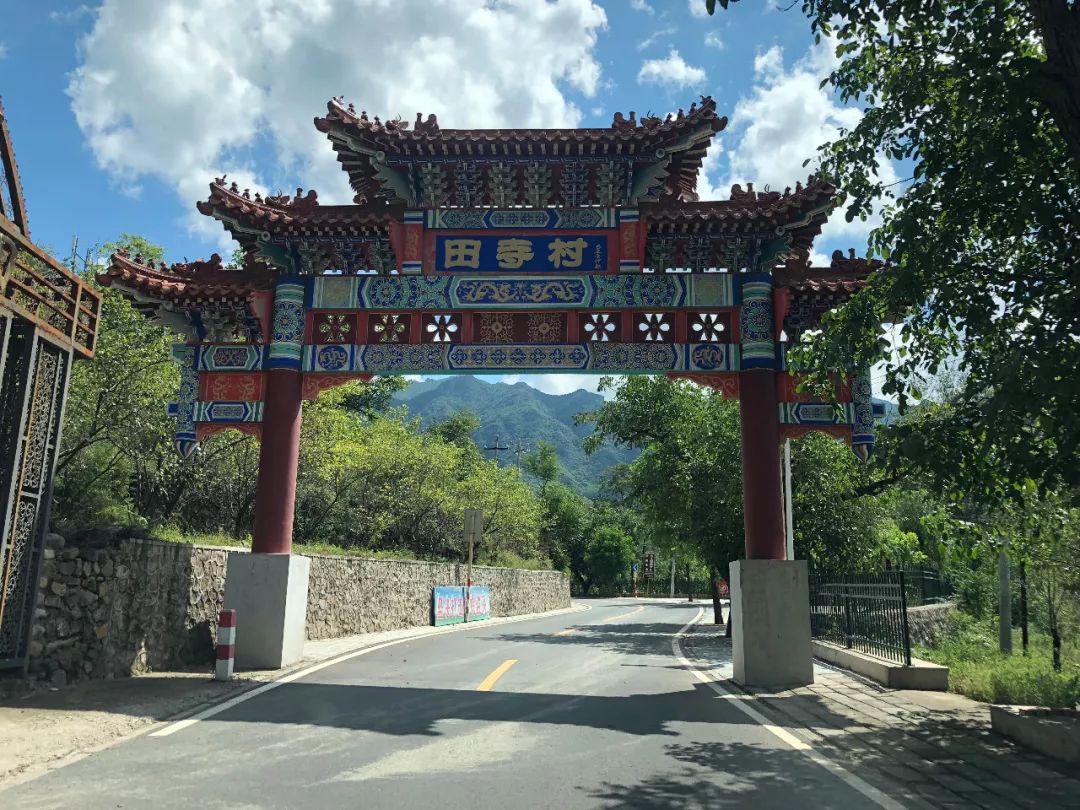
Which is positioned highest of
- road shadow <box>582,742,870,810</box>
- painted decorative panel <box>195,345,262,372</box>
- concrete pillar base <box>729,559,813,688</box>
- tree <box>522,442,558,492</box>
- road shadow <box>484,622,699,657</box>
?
tree <box>522,442,558,492</box>

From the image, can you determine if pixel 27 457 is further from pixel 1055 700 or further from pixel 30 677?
pixel 1055 700

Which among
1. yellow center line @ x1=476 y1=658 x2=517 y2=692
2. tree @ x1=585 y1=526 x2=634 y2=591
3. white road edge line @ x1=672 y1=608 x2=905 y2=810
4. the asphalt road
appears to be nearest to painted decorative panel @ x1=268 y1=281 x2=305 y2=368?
the asphalt road

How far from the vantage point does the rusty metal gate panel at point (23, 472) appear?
860 centimetres

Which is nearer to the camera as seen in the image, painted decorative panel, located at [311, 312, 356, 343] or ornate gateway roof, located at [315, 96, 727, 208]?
ornate gateway roof, located at [315, 96, 727, 208]

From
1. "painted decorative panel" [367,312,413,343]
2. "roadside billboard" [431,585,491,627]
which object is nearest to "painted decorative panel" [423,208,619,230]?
"painted decorative panel" [367,312,413,343]

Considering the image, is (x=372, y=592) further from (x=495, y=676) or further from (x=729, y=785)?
(x=729, y=785)

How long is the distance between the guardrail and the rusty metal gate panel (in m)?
0.30

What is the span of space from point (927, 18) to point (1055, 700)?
8.39m

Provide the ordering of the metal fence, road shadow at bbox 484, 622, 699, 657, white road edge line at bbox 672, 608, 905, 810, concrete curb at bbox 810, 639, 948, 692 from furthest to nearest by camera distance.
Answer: road shadow at bbox 484, 622, 699, 657
the metal fence
concrete curb at bbox 810, 639, 948, 692
white road edge line at bbox 672, 608, 905, 810

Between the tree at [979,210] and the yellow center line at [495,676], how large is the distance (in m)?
6.14

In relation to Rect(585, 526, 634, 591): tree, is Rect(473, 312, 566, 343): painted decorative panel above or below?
above

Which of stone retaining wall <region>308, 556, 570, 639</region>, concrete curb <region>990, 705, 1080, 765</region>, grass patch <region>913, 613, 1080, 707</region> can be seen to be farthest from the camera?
stone retaining wall <region>308, 556, 570, 639</region>

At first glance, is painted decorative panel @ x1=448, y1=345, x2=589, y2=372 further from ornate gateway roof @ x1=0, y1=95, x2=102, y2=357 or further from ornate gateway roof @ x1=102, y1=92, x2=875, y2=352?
ornate gateway roof @ x1=0, y1=95, x2=102, y2=357

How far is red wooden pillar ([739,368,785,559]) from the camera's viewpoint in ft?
38.9
